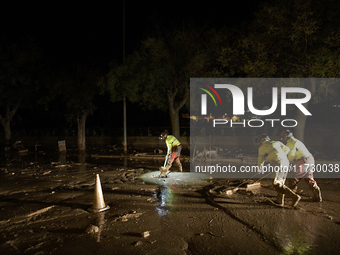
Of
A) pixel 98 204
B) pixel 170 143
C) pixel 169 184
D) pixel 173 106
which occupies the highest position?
pixel 173 106

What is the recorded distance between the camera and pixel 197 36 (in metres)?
16.3

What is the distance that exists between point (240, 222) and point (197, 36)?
1339cm

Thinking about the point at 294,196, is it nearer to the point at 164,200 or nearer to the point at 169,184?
the point at 164,200

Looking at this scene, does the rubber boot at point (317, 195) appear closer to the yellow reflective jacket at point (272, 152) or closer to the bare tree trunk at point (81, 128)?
the yellow reflective jacket at point (272, 152)

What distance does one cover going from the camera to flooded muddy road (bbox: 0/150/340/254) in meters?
4.37

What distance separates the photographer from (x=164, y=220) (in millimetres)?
5516

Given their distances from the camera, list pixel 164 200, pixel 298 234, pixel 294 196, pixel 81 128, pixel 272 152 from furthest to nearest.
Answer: pixel 81 128 < pixel 164 200 < pixel 272 152 < pixel 294 196 < pixel 298 234

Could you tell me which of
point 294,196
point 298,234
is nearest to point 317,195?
point 294,196

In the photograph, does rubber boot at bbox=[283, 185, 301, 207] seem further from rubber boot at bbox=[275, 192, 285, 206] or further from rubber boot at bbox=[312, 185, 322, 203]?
rubber boot at bbox=[312, 185, 322, 203]

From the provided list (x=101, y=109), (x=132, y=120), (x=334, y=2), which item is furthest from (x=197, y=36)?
(x=101, y=109)

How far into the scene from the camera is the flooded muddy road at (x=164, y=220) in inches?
172


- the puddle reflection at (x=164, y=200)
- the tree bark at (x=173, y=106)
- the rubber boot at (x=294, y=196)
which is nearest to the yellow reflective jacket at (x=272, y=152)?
the rubber boot at (x=294, y=196)

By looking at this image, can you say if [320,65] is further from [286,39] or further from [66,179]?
[66,179]

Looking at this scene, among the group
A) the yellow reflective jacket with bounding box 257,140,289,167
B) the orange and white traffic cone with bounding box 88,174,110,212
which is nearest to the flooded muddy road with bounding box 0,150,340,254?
the orange and white traffic cone with bounding box 88,174,110,212
